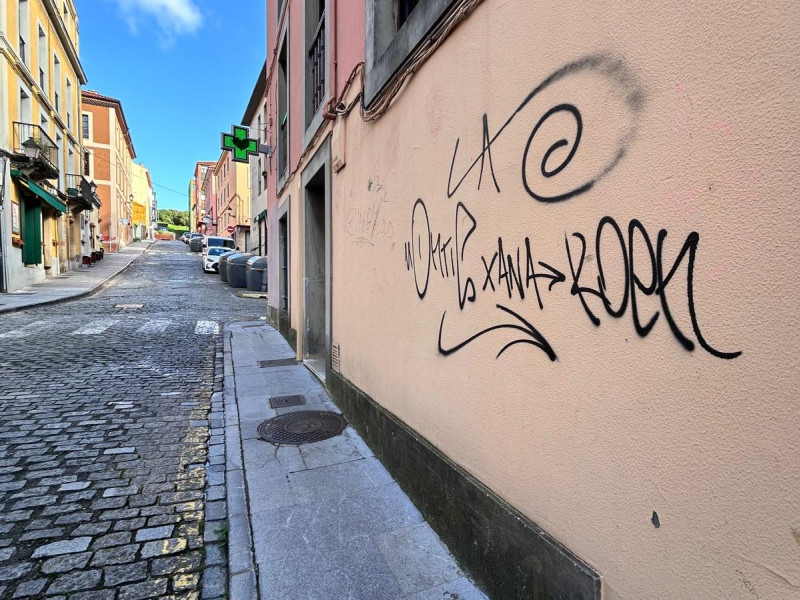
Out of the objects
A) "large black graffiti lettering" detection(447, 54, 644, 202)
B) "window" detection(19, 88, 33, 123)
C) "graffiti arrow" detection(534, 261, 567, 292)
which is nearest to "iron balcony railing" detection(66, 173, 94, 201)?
"window" detection(19, 88, 33, 123)

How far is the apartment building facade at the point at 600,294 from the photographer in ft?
3.80

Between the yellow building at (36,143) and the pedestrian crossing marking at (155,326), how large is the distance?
309 inches

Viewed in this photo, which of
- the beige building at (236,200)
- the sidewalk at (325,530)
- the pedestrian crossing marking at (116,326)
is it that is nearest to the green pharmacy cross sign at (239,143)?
the pedestrian crossing marking at (116,326)

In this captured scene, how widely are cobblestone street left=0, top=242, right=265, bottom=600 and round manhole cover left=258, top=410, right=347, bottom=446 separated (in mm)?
481

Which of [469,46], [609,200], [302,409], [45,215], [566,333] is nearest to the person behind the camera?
[609,200]

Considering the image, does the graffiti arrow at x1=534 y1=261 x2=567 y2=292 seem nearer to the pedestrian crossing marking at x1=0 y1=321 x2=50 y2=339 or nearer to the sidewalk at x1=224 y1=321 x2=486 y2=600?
the sidewalk at x1=224 y1=321 x2=486 y2=600

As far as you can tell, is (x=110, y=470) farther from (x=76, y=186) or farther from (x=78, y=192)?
(x=76, y=186)

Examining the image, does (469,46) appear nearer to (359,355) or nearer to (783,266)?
(783,266)

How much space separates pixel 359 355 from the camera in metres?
4.23

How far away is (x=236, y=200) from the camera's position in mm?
34781

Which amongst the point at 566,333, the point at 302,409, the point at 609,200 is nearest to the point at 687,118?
the point at 609,200

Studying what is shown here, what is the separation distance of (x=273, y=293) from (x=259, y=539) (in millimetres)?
8099

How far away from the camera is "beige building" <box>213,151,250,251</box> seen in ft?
110

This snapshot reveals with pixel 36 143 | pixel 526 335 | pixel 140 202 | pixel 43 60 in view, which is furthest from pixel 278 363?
pixel 140 202
